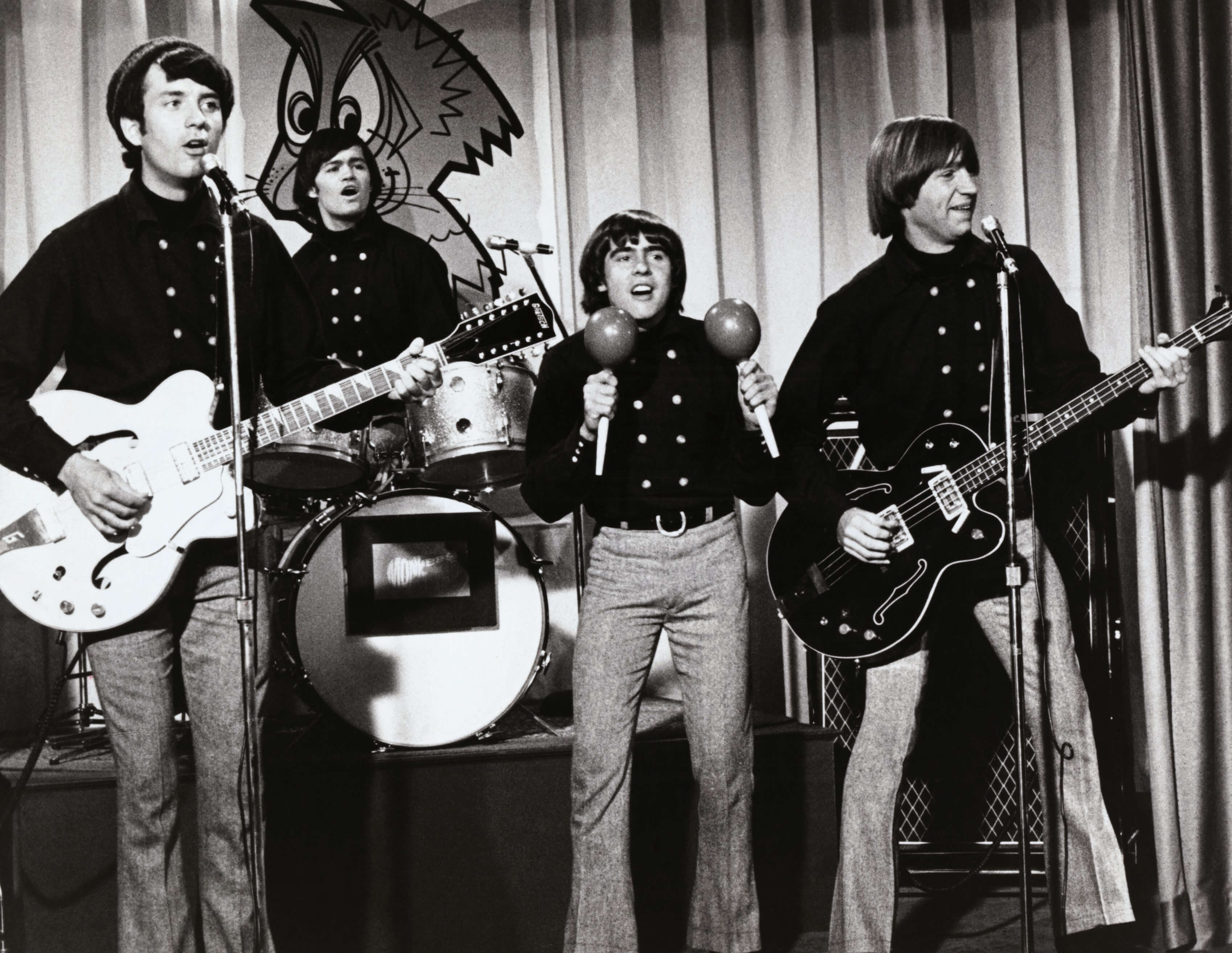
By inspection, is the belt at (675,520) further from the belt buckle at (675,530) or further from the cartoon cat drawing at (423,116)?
the cartoon cat drawing at (423,116)

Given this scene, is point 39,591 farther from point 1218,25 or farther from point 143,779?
point 1218,25

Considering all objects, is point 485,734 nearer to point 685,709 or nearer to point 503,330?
point 685,709

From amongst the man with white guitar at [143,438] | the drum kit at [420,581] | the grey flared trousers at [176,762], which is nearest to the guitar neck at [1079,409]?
the drum kit at [420,581]

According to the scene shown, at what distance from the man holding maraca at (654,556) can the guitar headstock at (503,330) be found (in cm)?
36

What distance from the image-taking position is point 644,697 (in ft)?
14.3

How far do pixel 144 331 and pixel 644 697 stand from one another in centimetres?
216

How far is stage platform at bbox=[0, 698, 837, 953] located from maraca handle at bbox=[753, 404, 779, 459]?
101cm

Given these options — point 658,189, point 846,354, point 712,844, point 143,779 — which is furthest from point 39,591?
point 658,189

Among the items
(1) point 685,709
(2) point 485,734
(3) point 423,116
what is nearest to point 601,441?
(1) point 685,709

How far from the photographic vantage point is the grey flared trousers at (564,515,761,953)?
117 inches

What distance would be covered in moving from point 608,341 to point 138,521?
1113mm

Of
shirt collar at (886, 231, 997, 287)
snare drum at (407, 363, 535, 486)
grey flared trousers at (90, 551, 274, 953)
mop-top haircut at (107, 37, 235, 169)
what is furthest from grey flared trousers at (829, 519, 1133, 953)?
mop-top haircut at (107, 37, 235, 169)

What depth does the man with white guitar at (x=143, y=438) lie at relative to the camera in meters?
2.78

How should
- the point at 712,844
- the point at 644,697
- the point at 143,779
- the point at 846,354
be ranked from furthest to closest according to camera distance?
the point at 644,697, the point at 846,354, the point at 712,844, the point at 143,779
